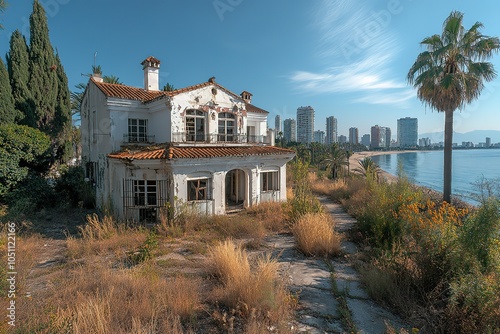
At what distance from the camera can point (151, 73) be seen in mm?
18781

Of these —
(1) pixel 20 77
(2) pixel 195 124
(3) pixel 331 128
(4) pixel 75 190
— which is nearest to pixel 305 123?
(3) pixel 331 128

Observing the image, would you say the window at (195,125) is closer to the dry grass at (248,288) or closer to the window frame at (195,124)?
the window frame at (195,124)

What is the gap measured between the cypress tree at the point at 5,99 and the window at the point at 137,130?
11273 millimetres

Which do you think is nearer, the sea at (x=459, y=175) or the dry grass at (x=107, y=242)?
the dry grass at (x=107, y=242)

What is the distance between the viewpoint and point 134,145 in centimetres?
1562

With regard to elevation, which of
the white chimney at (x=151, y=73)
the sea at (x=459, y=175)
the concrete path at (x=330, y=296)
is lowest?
the sea at (x=459, y=175)

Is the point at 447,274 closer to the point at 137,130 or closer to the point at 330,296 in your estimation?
the point at 330,296

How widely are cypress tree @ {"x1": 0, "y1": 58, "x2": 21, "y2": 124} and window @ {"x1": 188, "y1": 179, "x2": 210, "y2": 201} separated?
54.9 ft

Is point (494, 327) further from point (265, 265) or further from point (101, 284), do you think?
point (101, 284)

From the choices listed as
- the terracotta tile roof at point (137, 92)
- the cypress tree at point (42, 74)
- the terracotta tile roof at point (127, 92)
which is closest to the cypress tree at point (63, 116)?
the cypress tree at point (42, 74)

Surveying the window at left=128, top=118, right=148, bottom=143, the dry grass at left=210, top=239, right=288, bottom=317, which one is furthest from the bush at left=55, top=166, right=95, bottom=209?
the dry grass at left=210, top=239, right=288, bottom=317

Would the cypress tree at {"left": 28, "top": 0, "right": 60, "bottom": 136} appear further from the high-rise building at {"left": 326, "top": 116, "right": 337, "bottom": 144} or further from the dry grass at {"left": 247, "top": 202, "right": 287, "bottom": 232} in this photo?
the high-rise building at {"left": 326, "top": 116, "right": 337, "bottom": 144}

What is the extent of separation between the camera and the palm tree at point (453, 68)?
15.6 m

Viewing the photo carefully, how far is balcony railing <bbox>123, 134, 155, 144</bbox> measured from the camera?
15.6m
